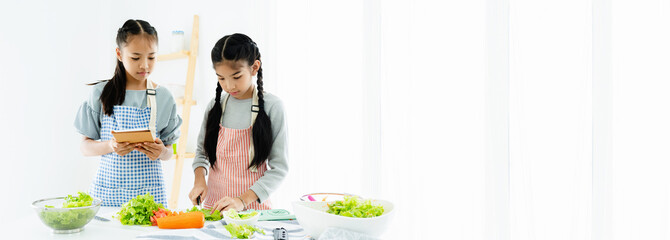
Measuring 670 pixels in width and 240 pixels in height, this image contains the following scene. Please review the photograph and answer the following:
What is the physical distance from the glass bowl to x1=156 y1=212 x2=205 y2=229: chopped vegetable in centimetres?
19

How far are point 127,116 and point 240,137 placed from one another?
44 cm

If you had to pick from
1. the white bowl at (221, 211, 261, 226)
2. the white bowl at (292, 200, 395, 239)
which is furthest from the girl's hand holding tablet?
the white bowl at (292, 200, 395, 239)

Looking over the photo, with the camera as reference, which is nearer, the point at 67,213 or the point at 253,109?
the point at 67,213

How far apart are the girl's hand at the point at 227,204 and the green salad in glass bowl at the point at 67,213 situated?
1.12 feet

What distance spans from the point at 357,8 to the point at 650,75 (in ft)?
4.77

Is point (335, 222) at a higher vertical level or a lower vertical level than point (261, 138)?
lower

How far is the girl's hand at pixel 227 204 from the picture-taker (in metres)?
1.40

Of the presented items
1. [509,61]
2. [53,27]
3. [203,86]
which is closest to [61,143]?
[53,27]

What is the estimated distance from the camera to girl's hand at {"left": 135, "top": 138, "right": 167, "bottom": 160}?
151cm

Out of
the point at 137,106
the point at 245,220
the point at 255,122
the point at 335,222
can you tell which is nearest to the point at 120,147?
the point at 137,106

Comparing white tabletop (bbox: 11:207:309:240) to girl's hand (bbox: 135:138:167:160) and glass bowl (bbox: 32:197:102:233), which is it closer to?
glass bowl (bbox: 32:197:102:233)

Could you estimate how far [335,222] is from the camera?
109 cm

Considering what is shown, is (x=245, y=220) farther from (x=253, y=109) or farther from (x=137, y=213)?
(x=253, y=109)

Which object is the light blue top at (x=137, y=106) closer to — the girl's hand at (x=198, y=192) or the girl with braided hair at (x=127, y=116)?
the girl with braided hair at (x=127, y=116)
